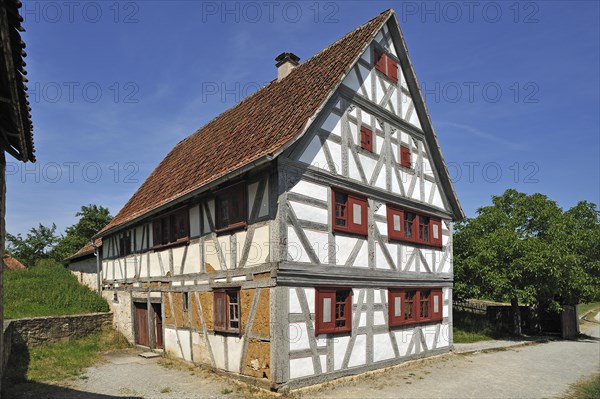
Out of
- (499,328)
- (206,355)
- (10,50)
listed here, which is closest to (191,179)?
(206,355)

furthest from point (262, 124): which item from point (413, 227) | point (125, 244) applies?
point (125, 244)

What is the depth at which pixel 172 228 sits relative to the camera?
14.8 metres

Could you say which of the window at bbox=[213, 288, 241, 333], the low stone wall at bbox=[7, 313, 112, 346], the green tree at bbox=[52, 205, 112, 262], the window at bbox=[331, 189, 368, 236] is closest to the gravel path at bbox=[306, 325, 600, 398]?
the window at bbox=[213, 288, 241, 333]

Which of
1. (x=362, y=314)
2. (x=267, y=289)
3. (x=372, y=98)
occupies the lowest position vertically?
(x=362, y=314)

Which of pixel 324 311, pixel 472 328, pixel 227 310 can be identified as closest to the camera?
pixel 324 311

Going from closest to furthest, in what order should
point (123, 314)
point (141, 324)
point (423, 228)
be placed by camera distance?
point (423, 228) < point (141, 324) < point (123, 314)

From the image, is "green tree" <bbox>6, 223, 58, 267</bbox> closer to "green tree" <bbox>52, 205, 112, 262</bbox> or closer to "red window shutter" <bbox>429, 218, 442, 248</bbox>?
"green tree" <bbox>52, 205, 112, 262</bbox>

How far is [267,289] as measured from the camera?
10500 mm

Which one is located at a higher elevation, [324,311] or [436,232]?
[436,232]

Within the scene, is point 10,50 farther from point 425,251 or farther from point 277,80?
point 425,251

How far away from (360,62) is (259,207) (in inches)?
215

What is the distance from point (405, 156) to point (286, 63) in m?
5.42

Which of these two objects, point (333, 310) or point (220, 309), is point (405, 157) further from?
point (220, 309)

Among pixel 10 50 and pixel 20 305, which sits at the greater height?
pixel 10 50
